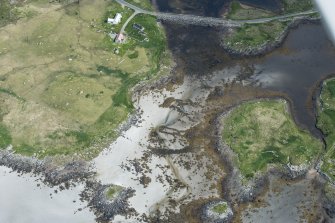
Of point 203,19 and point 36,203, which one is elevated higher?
point 203,19

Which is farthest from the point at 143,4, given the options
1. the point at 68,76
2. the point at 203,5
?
the point at 68,76

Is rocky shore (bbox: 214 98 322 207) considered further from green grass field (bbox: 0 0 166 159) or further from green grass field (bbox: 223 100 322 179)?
green grass field (bbox: 0 0 166 159)

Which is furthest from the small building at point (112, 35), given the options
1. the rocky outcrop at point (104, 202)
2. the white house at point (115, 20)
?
the rocky outcrop at point (104, 202)

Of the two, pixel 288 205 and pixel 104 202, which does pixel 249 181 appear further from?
pixel 104 202

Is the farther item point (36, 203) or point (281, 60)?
point (281, 60)

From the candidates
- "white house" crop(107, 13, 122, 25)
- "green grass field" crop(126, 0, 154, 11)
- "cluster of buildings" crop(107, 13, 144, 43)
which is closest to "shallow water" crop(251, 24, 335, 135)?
"cluster of buildings" crop(107, 13, 144, 43)

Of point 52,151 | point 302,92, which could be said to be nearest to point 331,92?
point 302,92
